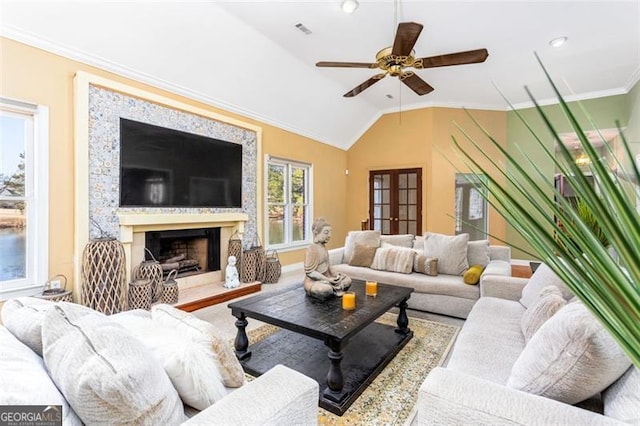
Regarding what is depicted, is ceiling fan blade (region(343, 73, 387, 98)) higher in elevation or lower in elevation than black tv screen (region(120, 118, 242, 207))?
higher

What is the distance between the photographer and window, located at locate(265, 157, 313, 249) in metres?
5.55

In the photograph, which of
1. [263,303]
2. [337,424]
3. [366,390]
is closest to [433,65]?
[263,303]

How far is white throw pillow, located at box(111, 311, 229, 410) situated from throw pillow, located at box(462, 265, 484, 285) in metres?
2.83

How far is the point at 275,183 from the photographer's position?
565 centimetres

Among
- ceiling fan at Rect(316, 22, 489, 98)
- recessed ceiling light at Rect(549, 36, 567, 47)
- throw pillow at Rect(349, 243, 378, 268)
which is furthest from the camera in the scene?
throw pillow at Rect(349, 243, 378, 268)

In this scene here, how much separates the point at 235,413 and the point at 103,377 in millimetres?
380

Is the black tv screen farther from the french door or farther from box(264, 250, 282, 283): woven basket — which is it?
the french door

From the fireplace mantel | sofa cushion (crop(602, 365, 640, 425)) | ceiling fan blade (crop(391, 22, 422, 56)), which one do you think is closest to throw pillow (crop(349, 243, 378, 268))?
the fireplace mantel

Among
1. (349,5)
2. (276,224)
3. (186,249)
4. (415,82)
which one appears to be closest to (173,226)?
(186,249)

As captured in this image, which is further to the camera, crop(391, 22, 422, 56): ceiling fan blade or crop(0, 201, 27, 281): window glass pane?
crop(0, 201, 27, 281): window glass pane

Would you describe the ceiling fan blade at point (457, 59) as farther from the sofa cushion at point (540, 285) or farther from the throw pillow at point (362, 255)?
the throw pillow at point (362, 255)

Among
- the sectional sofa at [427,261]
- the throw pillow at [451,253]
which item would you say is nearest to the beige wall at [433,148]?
the sectional sofa at [427,261]

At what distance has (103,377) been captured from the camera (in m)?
0.78

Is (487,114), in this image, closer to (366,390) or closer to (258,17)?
(258,17)
